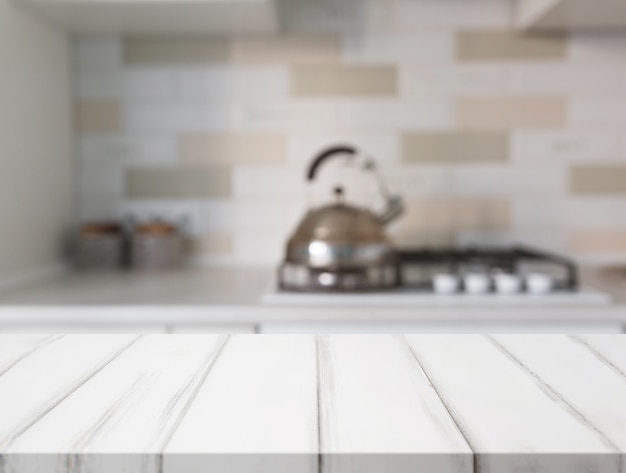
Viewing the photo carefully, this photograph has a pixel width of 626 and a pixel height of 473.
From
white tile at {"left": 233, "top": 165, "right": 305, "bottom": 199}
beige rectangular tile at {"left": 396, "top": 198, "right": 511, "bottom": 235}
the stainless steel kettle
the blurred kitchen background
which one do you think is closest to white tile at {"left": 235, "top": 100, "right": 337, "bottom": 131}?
the blurred kitchen background

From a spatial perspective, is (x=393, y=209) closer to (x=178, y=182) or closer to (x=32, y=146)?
(x=178, y=182)

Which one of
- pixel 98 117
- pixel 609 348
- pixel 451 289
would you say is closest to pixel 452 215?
pixel 451 289

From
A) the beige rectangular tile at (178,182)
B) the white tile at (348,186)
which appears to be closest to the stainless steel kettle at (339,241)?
the white tile at (348,186)

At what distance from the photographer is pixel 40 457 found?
1.35ft

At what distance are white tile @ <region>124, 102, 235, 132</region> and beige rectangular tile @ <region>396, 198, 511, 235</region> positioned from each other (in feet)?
1.86

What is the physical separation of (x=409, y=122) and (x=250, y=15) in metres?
0.53

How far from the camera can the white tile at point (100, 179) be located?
2.08 meters

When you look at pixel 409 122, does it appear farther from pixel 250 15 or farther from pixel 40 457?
pixel 40 457

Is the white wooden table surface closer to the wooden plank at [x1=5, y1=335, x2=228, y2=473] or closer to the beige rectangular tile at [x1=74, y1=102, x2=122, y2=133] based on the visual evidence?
the wooden plank at [x1=5, y1=335, x2=228, y2=473]

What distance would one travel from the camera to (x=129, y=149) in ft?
6.80

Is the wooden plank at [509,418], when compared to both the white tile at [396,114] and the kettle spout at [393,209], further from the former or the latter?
the white tile at [396,114]

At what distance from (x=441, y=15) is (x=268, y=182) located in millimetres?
658

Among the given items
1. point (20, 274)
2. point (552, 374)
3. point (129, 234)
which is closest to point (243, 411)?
point (552, 374)

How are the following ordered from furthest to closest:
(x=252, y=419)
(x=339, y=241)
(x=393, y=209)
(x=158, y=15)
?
(x=158, y=15) < (x=393, y=209) < (x=339, y=241) < (x=252, y=419)
